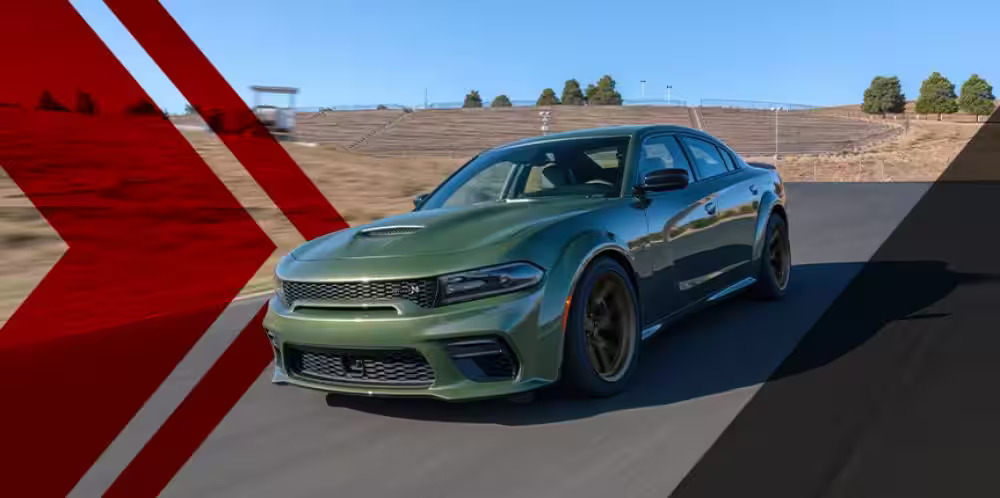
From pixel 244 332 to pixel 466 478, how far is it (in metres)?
3.41

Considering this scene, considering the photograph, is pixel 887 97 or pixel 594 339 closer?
pixel 594 339

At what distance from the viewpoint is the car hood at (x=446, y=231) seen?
4.08 metres

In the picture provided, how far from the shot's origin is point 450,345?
376cm

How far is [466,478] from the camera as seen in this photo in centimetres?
330

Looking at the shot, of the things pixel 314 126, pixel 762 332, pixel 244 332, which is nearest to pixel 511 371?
pixel 762 332

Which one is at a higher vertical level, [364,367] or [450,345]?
[450,345]

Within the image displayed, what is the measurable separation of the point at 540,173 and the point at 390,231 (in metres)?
1.35

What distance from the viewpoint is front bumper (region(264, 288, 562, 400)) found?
3758mm

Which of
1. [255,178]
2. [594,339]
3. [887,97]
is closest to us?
[594,339]

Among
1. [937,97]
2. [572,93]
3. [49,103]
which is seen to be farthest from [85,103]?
[572,93]

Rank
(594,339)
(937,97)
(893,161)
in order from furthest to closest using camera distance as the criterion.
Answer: (937,97)
(893,161)
(594,339)
